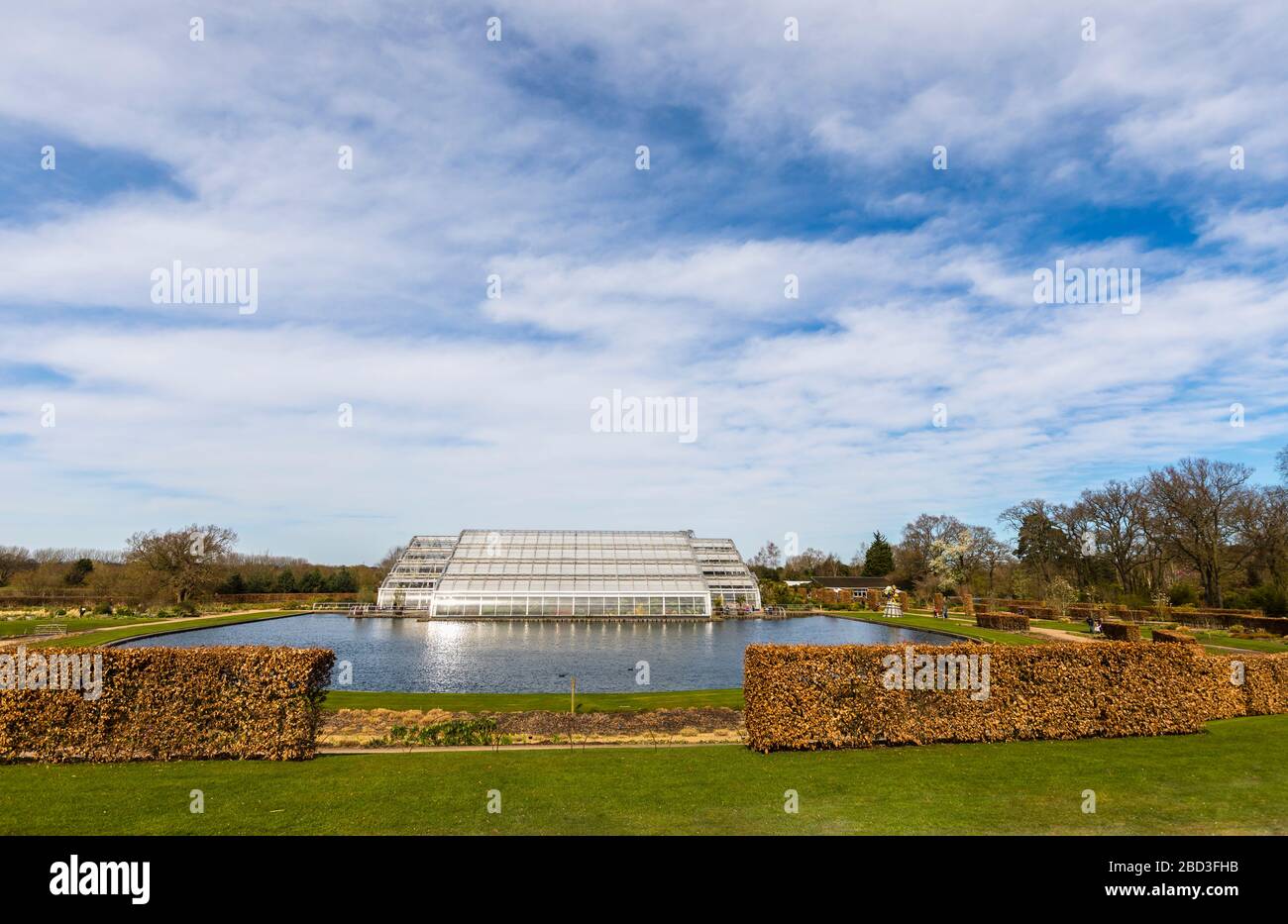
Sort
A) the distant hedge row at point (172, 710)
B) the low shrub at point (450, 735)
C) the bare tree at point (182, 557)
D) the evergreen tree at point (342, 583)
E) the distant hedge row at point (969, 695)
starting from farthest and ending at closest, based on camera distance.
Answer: the evergreen tree at point (342, 583) < the bare tree at point (182, 557) < the low shrub at point (450, 735) < the distant hedge row at point (969, 695) < the distant hedge row at point (172, 710)

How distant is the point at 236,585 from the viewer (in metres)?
68.3

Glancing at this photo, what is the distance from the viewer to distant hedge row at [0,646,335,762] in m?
11.3

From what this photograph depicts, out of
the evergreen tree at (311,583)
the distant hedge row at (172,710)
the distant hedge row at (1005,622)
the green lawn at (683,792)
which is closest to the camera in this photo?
the green lawn at (683,792)

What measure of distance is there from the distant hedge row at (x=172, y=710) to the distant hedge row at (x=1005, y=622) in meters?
40.5

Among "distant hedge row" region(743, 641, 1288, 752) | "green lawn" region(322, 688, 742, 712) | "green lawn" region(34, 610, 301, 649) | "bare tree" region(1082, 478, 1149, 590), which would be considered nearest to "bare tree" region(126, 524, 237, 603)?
"green lawn" region(34, 610, 301, 649)

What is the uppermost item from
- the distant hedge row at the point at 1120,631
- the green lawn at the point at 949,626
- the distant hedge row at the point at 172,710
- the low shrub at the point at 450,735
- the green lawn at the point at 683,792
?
the distant hedge row at the point at 172,710

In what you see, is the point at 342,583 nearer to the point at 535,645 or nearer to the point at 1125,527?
the point at 535,645

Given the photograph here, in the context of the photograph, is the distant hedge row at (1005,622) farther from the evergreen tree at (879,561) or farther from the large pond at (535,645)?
the evergreen tree at (879,561)

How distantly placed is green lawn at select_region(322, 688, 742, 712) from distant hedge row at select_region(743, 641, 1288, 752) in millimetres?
5490

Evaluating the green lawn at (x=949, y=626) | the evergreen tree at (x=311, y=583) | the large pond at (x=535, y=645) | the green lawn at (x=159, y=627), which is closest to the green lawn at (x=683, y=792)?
the large pond at (x=535, y=645)

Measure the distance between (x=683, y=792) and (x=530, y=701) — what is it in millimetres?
10262

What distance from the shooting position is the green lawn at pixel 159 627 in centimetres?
3076
